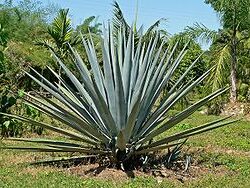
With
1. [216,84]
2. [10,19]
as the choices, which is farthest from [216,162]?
[10,19]

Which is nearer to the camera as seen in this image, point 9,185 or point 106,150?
point 9,185

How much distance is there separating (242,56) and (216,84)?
5.22 meters

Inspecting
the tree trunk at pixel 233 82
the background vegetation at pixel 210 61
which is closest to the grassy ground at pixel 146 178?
the background vegetation at pixel 210 61

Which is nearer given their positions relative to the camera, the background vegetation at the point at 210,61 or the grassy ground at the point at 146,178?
the grassy ground at the point at 146,178

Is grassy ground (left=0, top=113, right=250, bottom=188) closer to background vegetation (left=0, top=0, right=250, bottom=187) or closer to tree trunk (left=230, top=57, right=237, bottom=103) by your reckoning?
background vegetation (left=0, top=0, right=250, bottom=187)

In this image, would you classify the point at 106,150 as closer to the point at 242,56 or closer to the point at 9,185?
the point at 9,185

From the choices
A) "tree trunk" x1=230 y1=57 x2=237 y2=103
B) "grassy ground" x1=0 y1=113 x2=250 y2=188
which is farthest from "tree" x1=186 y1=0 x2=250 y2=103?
"grassy ground" x1=0 y1=113 x2=250 y2=188

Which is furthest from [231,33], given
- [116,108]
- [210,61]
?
[116,108]

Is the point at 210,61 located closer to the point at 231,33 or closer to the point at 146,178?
the point at 231,33

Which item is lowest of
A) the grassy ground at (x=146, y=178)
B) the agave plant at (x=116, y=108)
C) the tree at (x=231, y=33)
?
the grassy ground at (x=146, y=178)

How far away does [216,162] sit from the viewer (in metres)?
9.37

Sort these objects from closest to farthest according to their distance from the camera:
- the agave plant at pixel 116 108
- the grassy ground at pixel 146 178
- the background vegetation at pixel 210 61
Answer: the grassy ground at pixel 146 178 < the agave plant at pixel 116 108 < the background vegetation at pixel 210 61

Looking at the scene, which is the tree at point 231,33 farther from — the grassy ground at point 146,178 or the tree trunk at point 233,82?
the grassy ground at point 146,178

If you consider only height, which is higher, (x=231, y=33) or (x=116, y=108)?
(x=231, y=33)
